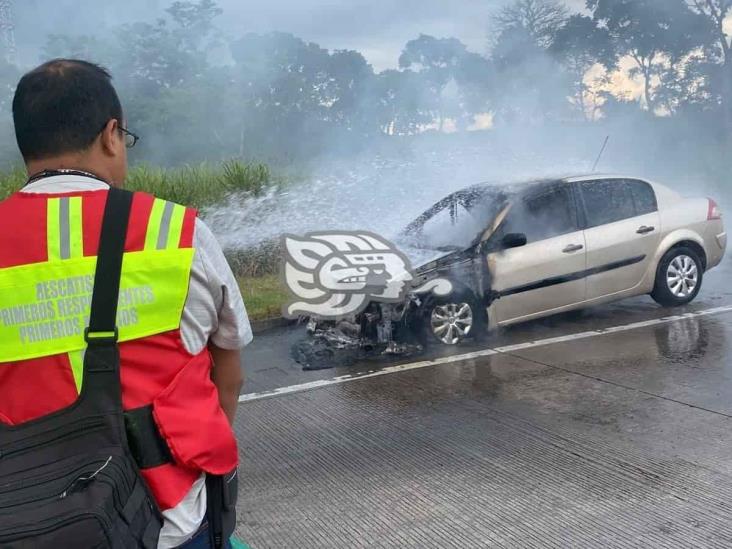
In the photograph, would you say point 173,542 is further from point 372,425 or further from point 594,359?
point 594,359

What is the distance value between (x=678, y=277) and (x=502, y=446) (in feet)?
14.3

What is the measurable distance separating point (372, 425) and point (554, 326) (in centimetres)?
316

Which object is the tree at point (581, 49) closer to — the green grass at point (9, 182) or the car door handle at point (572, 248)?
the car door handle at point (572, 248)

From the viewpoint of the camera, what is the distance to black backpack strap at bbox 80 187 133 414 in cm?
138

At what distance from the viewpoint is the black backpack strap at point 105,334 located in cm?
138

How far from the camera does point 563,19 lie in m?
12.9

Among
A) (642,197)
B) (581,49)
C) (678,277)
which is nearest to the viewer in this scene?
(642,197)

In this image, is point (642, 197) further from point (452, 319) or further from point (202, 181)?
point (202, 181)

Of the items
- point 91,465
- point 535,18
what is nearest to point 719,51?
point 535,18

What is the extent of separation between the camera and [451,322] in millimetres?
6742

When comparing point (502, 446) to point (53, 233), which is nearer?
point (53, 233)

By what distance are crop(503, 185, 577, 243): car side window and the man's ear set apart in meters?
5.67

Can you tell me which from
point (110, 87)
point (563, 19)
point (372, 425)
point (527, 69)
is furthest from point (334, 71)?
point (110, 87)

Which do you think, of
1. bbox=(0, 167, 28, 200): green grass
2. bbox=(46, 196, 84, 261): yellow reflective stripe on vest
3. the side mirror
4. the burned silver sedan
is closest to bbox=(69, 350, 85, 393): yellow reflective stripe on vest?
bbox=(46, 196, 84, 261): yellow reflective stripe on vest
